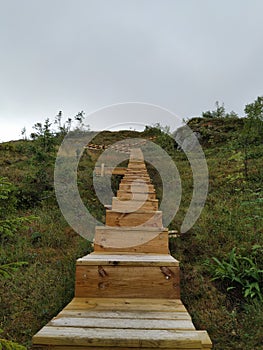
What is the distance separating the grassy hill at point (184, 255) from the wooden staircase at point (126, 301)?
561mm

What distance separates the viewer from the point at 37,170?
8039mm

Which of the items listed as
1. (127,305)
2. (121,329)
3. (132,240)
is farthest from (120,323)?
(132,240)

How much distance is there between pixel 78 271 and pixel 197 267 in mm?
2156

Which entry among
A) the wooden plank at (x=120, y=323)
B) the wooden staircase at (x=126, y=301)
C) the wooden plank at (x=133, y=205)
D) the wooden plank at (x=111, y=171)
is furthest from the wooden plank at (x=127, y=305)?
the wooden plank at (x=111, y=171)

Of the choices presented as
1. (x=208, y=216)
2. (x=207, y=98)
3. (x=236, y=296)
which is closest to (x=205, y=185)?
(x=208, y=216)

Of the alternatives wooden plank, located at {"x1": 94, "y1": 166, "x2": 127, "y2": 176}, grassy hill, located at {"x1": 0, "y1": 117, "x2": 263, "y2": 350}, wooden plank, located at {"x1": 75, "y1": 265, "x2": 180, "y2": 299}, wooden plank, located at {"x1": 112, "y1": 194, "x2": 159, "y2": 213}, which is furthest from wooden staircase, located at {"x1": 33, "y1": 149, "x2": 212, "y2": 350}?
wooden plank, located at {"x1": 94, "y1": 166, "x2": 127, "y2": 176}

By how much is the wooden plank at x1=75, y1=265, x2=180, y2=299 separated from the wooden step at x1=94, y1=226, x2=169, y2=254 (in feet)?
3.00

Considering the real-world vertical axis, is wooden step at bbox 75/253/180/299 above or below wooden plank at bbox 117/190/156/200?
below

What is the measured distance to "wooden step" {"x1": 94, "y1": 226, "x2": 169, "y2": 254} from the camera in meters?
3.39

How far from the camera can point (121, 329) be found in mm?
1705

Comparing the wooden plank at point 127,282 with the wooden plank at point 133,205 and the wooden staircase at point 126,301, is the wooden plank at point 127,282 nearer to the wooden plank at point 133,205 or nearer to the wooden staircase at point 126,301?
the wooden staircase at point 126,301

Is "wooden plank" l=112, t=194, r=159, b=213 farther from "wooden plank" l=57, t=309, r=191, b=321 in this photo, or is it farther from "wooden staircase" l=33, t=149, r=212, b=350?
"wooden plank" l=57, t=309, r=191, b=321

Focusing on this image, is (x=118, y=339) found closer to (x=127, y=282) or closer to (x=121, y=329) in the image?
(x=121, y=329)

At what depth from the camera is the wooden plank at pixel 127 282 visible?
7.92 feet
